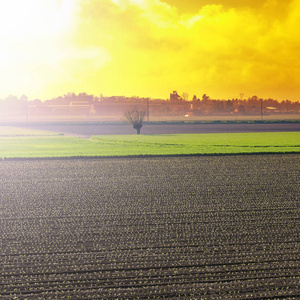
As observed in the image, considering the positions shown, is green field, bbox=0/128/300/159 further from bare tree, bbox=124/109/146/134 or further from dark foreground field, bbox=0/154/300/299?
bare tree, bbox=124/109/146/134

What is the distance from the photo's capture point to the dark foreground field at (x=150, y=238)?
197 inches

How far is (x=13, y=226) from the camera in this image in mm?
7586

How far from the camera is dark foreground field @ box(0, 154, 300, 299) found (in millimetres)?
5008

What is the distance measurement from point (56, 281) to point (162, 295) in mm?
1355

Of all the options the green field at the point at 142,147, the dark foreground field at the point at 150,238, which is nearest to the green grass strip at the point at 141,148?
the green field at the point at 142,147

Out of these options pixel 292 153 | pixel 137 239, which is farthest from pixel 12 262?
pixel 292 153

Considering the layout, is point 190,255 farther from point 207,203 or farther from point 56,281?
point 207,203

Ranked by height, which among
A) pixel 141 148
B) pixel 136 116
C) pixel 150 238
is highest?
pixel 136 116

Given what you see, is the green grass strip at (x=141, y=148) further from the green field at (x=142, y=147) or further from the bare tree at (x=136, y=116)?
the bare tree at (x=136, y=116)

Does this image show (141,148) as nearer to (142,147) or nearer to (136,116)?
(142,147)

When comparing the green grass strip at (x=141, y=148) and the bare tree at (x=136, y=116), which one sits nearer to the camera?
the green grass strip at (x=141, y=148)

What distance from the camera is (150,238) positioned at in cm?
673

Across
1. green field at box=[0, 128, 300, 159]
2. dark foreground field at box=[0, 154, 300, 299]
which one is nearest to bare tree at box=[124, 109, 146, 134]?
green field at box=[0, 128, 300, 159]

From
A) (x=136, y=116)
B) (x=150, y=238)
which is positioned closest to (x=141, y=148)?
(x=136, y=116)
